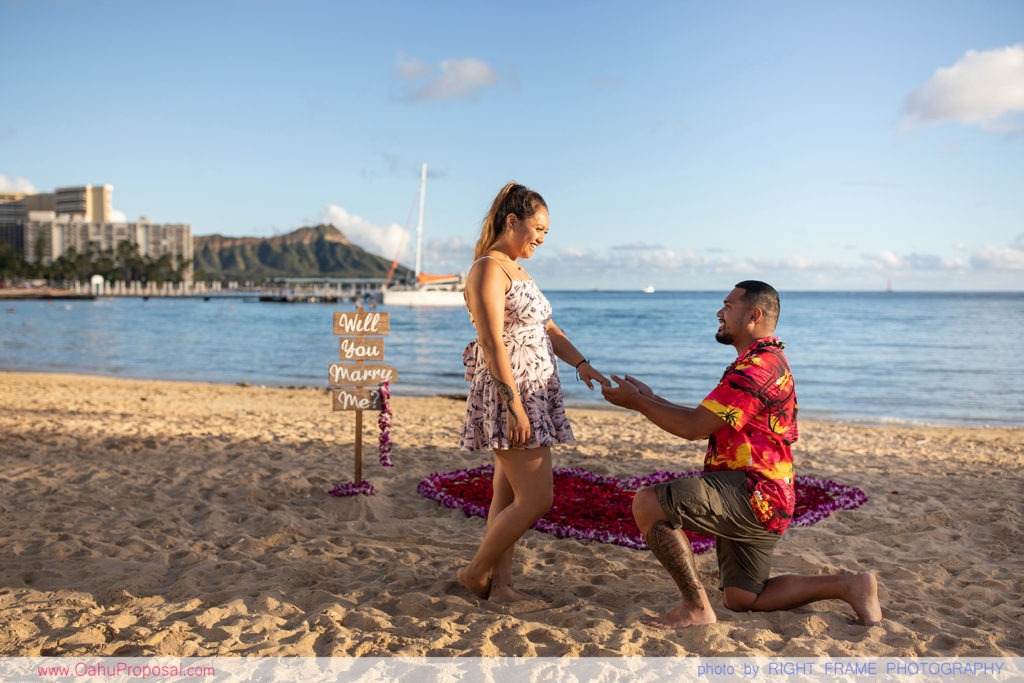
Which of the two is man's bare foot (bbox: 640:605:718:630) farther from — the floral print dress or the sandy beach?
the floral print dress

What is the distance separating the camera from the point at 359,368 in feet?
22.4

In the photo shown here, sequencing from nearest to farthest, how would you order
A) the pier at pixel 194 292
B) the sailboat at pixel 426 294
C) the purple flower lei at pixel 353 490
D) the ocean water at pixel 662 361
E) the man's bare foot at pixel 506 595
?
the man's bare foot at pixel 506 595 < the purple flower lei at pixel 353 490 < the ocean water at pixel 662 361 < the sailboat at pixel 426 294 < the pier at pixel 194 292

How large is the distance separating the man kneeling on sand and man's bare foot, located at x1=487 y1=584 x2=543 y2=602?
73 centimetres

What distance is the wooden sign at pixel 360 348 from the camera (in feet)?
22.1

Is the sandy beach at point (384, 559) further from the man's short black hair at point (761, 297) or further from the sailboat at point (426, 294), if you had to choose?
the sailboat at point (426, 294)

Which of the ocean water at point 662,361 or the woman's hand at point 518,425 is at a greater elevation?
the woman's hand at point 518,425

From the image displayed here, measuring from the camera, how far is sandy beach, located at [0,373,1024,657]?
3.71 metres

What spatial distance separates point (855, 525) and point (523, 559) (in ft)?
8.98

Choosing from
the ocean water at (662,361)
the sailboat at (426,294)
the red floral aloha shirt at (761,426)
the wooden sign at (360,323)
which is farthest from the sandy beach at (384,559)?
the sailboat at (426,294)

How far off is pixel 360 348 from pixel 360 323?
222 millimetres

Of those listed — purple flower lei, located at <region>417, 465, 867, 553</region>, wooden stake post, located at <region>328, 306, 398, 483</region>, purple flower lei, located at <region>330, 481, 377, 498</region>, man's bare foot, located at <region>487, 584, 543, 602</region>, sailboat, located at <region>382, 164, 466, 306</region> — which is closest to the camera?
man's bare foot, located at <region>487, 584, 543, 602</region>

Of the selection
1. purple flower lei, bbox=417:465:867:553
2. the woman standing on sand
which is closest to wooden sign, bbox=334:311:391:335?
purple flower lei, bbox=417:465:867:553

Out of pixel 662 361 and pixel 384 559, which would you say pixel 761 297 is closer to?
pixel 384 559

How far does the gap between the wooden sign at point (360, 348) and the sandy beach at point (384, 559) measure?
117cm
